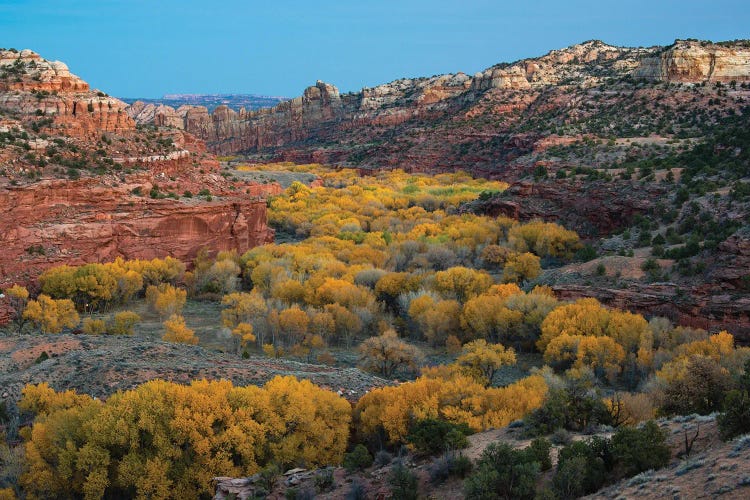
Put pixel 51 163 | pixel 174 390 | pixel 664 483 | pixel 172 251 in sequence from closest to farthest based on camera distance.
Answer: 1. pixel 664 483
2. pixel 174 390
3. pixel 51 163
4. pixel 172 251

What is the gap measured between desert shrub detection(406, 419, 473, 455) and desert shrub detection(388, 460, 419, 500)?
1.32 meters

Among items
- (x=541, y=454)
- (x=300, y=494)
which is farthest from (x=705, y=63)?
(x=300, y=494)

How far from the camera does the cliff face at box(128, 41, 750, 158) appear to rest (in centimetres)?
6053

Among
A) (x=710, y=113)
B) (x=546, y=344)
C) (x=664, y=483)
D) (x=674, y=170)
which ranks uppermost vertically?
(x=710, y=113)

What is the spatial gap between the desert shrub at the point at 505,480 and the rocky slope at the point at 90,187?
1013 inches

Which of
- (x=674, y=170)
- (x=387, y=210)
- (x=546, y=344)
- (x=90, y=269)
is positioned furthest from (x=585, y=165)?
(x=90, y=269)

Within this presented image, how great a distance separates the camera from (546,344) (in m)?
25.2

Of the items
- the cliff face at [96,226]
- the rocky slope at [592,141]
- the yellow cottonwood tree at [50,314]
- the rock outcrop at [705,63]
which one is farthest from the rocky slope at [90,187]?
the rock outcrop at [705,63]

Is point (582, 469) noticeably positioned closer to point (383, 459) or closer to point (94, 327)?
point (383, 459)

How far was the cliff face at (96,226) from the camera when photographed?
96.1 ft

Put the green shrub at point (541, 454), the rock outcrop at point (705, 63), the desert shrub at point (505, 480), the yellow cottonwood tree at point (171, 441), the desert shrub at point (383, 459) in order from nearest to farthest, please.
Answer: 1. the desert shrub at point (505, 480)
2. the green shrub at point (541, 454)
3. the desert shrub at point (383, 459)
4. the yellow cottonwood tree at point (171, 441)
5. the rock outcrop at point (705, 63)

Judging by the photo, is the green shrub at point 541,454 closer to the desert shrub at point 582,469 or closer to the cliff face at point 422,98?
the desert shrub at point 582,469

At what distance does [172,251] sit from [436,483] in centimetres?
2682

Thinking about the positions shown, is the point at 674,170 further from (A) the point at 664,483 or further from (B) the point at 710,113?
(A) the point at 664,483
